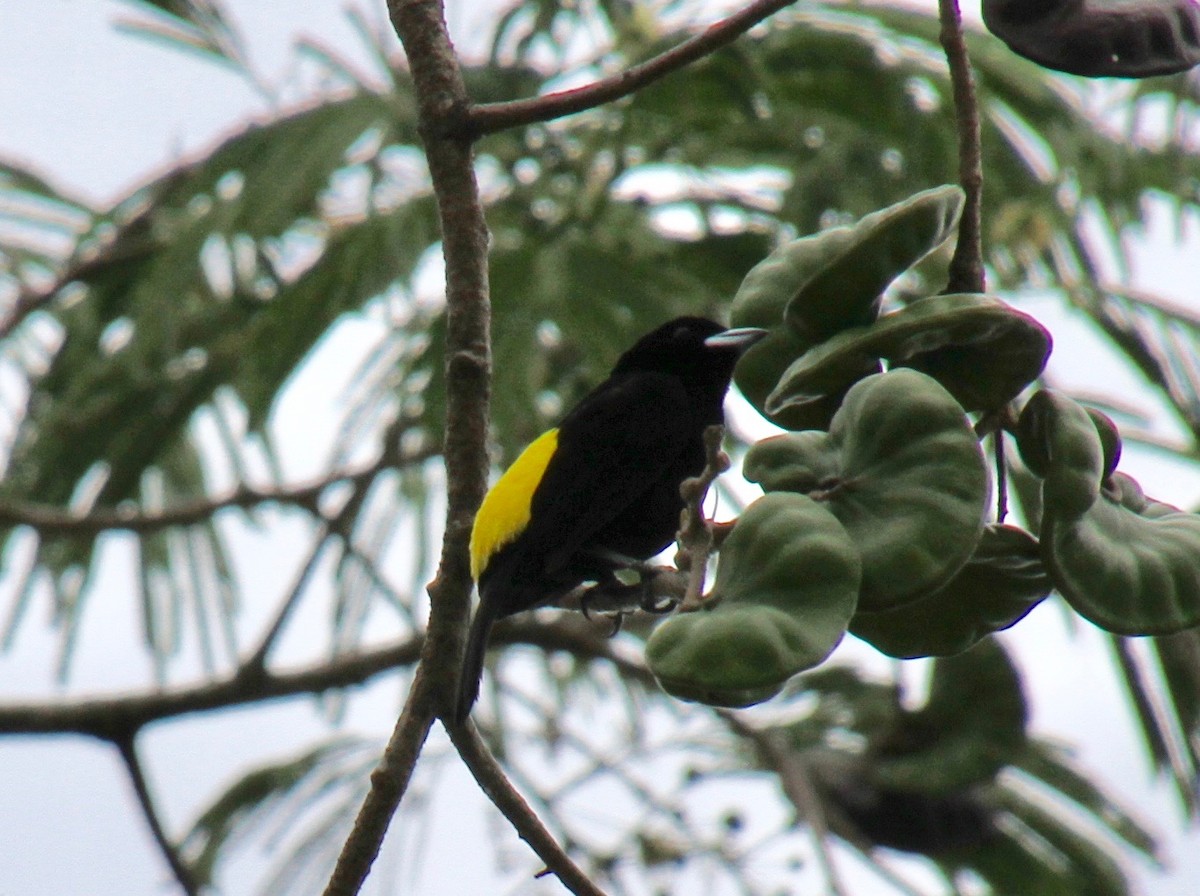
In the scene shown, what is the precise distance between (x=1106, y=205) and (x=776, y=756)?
5.71 feet

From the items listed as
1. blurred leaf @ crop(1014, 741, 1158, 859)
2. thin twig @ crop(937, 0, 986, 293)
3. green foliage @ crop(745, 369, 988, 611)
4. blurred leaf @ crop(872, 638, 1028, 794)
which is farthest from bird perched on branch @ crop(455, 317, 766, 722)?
blurred leaf @ crop(1014, 741, 1158, 859)

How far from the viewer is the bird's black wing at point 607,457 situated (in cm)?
290

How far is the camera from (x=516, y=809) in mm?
1710

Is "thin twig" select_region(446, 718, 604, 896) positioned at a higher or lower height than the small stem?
lower

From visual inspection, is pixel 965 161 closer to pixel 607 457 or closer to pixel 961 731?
pixel 607 457

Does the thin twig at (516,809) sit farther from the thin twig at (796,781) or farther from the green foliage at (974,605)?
the thin twig at (796,781)

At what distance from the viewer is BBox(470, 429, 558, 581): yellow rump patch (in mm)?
2908

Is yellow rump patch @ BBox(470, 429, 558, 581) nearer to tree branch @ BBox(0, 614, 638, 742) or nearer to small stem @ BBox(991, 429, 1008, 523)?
tree branch @ BBox(0, 614, 638, 742)

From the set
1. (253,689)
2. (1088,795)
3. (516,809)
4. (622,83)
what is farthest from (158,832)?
(1088,795)

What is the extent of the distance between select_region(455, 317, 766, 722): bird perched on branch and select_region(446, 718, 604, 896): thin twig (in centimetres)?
83

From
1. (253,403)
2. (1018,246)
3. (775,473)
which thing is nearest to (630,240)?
(253,403)

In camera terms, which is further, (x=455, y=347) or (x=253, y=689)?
(x=253, y=689)

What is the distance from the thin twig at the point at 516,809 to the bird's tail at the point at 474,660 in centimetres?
3

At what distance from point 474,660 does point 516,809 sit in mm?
695
